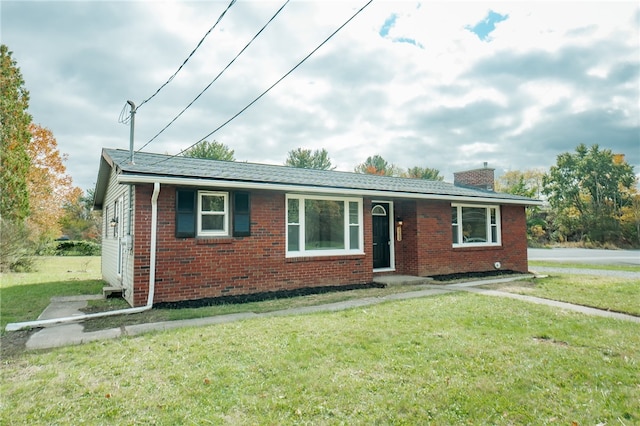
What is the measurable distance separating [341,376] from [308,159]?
45.5m

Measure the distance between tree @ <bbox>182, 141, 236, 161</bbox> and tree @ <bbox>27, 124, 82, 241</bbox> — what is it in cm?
1537

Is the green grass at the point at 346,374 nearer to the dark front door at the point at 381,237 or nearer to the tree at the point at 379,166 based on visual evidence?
the dark front door at the point at 381,237

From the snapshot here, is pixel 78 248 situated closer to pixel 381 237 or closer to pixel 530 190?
pixel 381 237

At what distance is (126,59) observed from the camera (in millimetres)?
8039

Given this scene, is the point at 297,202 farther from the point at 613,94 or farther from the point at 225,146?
the point at 225,146

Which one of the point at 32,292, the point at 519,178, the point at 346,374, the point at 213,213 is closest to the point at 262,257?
the point at 213,213

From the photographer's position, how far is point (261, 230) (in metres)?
8.64

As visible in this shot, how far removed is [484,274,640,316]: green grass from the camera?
7238 mm

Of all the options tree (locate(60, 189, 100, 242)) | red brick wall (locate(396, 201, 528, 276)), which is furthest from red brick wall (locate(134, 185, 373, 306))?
tree (locate(60, 189, 100, 242))

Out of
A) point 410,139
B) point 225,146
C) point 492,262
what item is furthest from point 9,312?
point 225,146

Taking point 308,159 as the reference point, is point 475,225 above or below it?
below

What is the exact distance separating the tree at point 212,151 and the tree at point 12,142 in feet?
66.9

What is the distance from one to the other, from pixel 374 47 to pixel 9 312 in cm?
874

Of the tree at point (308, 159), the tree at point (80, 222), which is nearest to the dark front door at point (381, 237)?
the tree at point (80, 222)
